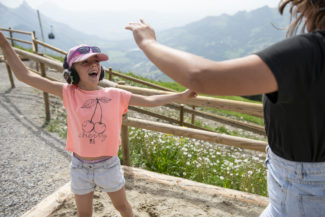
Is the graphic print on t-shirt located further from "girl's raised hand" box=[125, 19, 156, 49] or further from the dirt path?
the dirt path

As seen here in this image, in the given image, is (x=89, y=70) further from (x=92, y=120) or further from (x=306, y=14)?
(x=306, y=14)

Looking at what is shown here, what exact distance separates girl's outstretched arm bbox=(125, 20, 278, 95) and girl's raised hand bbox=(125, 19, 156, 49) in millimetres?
160

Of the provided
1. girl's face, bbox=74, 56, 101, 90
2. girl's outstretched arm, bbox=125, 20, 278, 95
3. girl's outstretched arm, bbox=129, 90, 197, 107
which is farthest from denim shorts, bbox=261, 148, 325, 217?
girl's face, bbox=74, 56, 101, 90

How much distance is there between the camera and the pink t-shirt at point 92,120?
1787 millimetres

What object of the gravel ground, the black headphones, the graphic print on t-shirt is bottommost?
the gravel ground

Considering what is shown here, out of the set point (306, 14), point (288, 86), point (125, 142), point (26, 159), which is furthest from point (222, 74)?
point (26, 159)

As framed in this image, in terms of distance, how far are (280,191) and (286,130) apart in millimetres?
273

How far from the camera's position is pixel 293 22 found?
0.90 metres

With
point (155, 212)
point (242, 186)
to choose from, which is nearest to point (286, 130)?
point (155, 212)

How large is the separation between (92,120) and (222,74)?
1.24 m

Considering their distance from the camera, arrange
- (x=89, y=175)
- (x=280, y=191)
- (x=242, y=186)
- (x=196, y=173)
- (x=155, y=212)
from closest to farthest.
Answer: (x=280, y=191)
(x=89, y=175)
(x=155, y=212)
(x=242, y=186)
(x=196, y=173)

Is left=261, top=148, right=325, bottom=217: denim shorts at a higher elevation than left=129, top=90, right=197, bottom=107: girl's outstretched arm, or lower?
lower

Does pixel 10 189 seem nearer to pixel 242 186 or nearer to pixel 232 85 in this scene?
pixel 242 186

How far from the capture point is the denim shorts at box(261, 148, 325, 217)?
0.95m
